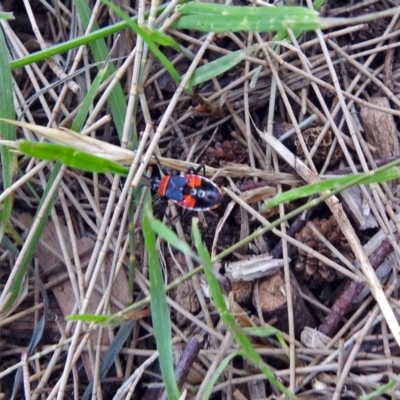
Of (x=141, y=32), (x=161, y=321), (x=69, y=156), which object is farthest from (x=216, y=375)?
(x=141, y=32)

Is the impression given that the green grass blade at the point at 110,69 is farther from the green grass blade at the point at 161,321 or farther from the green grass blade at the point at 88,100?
the green grass blade at the point at 161,321

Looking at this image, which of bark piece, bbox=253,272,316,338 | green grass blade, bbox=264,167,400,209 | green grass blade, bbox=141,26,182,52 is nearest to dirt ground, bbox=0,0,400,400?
bark piece, bbox=253,272,316,338

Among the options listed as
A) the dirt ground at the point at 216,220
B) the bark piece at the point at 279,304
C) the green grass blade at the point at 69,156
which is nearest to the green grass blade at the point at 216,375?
the dirt ground at the point at 216,220

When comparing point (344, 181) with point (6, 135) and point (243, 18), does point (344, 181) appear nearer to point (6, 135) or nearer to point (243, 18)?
point (243, 18)

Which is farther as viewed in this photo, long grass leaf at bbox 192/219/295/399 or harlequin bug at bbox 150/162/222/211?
harlequin bug at bbox 150/162/222/211

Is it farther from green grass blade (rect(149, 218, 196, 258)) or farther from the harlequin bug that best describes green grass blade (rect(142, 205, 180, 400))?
the harlequin bug

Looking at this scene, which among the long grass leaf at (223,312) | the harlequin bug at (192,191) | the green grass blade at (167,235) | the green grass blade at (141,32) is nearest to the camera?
the green grass blade at (167,235)

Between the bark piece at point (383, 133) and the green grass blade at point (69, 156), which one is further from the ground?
the green grass blade at point (69, 156)

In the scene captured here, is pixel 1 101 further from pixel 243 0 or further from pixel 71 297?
pixel 243 0
